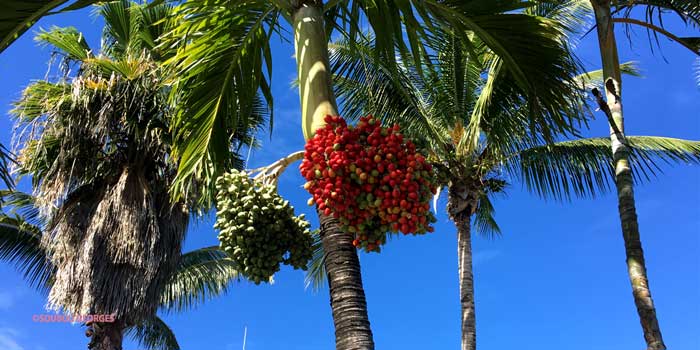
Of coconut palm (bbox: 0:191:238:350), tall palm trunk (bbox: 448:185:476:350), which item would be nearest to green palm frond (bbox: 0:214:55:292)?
coconut palm (bbox: 0:191:238:350)

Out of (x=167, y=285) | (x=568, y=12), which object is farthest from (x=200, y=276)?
(x=568, y=12)

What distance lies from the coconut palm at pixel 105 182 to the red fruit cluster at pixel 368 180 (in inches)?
221

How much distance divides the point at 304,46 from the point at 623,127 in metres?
4.56

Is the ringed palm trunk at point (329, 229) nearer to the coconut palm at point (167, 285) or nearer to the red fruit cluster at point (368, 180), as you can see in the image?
the red fruit cluster at point (368, 180)

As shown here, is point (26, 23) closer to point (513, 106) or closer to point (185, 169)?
point (185, 169)

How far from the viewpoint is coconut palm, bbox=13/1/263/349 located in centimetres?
923

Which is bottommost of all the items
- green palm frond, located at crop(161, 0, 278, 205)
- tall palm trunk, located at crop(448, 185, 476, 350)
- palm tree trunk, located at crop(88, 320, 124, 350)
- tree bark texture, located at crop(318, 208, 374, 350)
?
tree bark texture, located at crop(318, 208, 374, 350)

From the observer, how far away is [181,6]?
16.6 ft

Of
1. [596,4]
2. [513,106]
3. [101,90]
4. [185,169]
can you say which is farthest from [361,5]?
[101,90]

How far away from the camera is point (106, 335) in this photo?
368 inches

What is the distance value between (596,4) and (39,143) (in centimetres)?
788

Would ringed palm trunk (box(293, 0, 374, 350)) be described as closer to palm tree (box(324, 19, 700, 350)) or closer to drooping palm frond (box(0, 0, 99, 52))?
drooping palm frond (box(0, 0, 99, 52))

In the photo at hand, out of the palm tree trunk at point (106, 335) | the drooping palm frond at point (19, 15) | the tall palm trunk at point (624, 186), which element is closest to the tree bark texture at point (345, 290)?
the drooping palm frond at point (19, 15)

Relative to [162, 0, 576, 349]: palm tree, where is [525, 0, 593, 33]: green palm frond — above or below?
above
